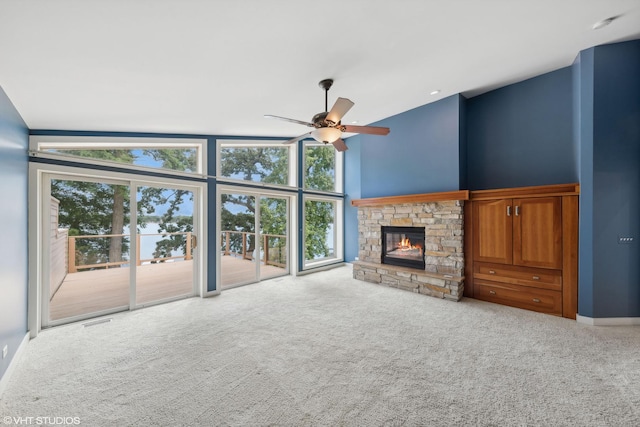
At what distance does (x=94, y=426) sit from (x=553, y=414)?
2971 millimetres

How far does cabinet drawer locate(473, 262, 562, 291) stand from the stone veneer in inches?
11.4

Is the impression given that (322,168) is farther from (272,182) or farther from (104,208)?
(104,208)

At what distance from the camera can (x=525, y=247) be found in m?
3.59

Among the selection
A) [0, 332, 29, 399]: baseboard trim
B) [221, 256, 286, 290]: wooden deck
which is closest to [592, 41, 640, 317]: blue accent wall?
[221, 256, 286, 290]: wooden deck

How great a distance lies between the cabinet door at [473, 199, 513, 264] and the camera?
374 centimetres

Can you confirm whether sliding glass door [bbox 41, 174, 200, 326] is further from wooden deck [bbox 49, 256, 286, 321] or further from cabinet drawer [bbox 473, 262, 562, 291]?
cabinet drawer [bbox 473, 262, 562, 291]

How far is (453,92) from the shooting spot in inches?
165

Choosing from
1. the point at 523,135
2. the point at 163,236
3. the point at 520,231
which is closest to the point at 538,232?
the point at 520,231

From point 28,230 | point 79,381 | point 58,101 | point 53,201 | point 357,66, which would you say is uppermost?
point 357,66

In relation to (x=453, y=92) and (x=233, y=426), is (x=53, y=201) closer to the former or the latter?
(x=233, y=426)

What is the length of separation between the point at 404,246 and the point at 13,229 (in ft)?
17.2

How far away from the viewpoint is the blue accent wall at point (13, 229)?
85.2 inches

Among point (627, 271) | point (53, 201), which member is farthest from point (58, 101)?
point (627, 271)

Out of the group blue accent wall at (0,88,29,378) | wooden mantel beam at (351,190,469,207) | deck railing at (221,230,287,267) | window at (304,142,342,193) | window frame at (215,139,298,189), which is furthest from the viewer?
window at (304,142,342,193)
